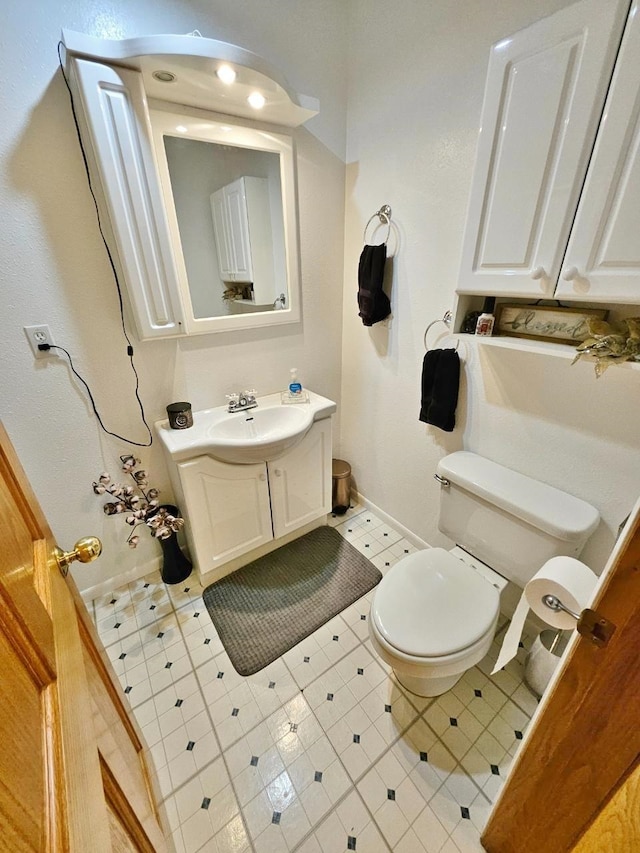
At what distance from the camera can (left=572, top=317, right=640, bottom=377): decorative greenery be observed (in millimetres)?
928

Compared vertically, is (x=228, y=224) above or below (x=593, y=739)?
above

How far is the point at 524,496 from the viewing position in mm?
1260

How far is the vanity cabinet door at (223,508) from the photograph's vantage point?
148 cm

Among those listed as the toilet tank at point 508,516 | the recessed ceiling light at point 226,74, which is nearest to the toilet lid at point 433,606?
the toilet tank at point 508,516

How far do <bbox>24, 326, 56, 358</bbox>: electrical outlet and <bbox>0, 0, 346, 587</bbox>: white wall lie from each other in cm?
2

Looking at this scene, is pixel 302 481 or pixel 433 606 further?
pixel 302 481

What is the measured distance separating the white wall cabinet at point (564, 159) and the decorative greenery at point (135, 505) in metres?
1.58

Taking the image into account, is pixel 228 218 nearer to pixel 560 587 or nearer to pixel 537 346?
pixel 537 346

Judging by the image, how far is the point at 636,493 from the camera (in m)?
1.10

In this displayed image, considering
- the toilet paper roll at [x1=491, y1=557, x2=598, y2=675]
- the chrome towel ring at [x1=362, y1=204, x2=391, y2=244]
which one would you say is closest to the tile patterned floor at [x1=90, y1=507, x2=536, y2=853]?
the toilet paper roll at [x1=491, y1=557, x2=598, y2=675]

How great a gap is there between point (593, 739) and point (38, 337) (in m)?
1.82

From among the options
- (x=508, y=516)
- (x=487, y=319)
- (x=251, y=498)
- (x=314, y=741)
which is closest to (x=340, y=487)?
(x=251, y=498)

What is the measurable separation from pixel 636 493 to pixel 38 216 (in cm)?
213

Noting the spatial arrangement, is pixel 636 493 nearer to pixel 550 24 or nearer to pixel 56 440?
pixel 550 24
